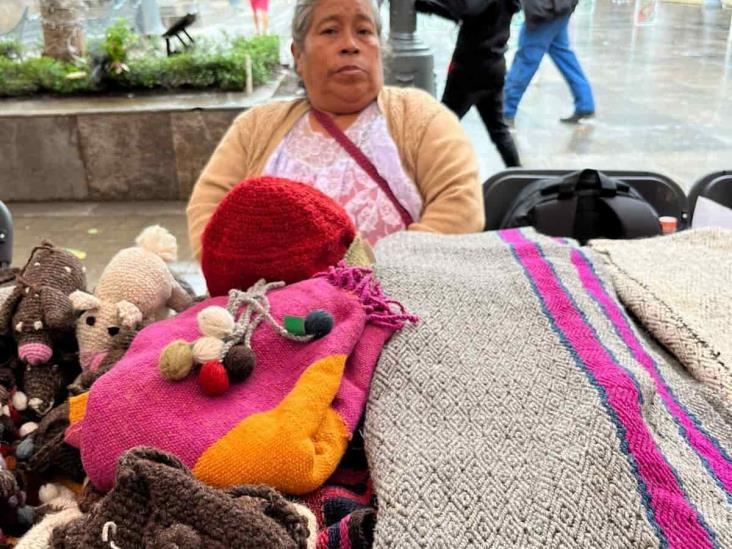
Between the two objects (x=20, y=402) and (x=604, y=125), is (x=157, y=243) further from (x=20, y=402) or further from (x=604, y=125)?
(x=604, y=125)

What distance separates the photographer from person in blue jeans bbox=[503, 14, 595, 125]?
5.49 m

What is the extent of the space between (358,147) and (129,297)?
82 centimetres

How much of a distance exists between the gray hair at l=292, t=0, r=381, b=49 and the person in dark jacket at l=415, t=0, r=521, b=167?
2.11 meters

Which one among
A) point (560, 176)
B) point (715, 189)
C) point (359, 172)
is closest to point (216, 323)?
point (359, 172)

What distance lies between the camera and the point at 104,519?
0.71 m

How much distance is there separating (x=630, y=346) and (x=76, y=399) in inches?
31.3

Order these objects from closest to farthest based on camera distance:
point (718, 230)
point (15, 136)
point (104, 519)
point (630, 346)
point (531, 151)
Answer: point (104, 519), point (630, 346), point (718, 230), point (15, 136), point (531, 151)

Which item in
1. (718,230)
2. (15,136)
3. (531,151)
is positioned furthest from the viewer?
(531,151)

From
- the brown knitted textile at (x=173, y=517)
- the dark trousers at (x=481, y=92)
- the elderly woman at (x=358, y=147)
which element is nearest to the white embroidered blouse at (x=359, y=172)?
the elderly woman at (x=358, y=147)

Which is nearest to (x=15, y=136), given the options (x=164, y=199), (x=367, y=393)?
(x=164, y=199)

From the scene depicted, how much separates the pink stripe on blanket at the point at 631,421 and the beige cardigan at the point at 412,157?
63 cm

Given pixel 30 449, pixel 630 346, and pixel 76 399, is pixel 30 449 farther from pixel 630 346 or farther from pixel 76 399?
pixel 630 346

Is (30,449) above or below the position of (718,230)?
below

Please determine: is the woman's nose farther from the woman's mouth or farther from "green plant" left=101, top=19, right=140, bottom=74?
"green plant" left=101, top=19, right=140, bottom=74
